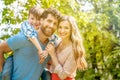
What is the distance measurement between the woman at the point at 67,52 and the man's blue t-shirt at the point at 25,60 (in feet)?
0.48

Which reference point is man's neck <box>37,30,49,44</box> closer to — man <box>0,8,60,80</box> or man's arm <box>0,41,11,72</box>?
man <box>0,8,60,80</box>

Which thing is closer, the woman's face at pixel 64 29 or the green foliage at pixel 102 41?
the woman's face at pixel 64 29

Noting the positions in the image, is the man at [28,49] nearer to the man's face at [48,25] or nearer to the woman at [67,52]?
the man's face at [48,25]

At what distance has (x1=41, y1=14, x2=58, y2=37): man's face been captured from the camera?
3.80 meters

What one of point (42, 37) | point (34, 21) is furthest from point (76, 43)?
point (34, 21)

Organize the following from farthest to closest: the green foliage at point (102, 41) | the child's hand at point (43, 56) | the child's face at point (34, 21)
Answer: the green foliage at point (102, 41) → the child's face at point (34, 21) → the child's hand at point (43, 56)

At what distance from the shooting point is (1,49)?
388 cm

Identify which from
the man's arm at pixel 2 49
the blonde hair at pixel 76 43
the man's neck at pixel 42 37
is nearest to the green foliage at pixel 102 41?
the blonde hair at pixel 76 43

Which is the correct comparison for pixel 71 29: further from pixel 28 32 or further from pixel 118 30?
pixel 118 30

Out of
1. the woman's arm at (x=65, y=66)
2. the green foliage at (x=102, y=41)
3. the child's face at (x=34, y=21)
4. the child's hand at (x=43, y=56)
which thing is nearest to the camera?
the child's hand at (x=43, y=56)

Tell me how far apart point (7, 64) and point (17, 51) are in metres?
0.17

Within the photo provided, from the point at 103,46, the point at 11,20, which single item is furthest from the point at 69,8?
the point at 103,46

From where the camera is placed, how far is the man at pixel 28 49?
3.81 metres

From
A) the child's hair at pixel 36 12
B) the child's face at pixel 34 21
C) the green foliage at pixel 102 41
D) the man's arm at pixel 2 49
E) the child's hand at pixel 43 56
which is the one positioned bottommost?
the green foliage at pixel 102 41
